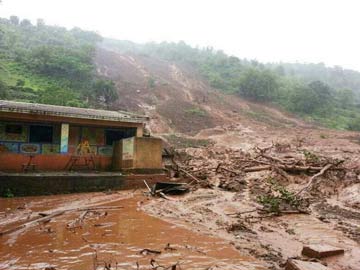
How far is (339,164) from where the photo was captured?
46.6ft

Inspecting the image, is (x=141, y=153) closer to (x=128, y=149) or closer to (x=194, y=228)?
(x=128, y=149)

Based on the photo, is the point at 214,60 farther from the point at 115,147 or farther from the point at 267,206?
the point at 267,206

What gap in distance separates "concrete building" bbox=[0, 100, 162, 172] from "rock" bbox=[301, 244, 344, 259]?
35.6 feet

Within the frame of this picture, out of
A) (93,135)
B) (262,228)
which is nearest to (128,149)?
→ (93,135)

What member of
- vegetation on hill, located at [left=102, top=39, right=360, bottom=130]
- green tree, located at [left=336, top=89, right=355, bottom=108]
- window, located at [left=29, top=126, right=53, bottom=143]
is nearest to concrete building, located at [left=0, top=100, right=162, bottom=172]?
window, located at [left=29, top=126, right=53, bottom=143]

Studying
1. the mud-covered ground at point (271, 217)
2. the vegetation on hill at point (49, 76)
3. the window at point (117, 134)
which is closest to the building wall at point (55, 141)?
the window at point (117, 134)

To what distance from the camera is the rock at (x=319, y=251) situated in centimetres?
622

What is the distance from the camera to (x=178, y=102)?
39.5m

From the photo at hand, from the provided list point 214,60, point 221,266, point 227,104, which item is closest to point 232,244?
point 221,266

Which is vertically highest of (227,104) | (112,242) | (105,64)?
(105,64)

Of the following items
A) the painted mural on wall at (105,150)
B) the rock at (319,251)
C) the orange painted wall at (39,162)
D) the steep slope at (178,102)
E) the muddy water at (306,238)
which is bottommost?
the muddy water at (306,238)

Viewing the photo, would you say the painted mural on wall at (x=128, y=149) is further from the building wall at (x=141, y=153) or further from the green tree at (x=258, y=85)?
the green tree at (x=258, y=85)

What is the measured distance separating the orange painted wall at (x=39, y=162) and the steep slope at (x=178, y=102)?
1421 cm

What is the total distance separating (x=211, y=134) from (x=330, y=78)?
56365 millimetres
